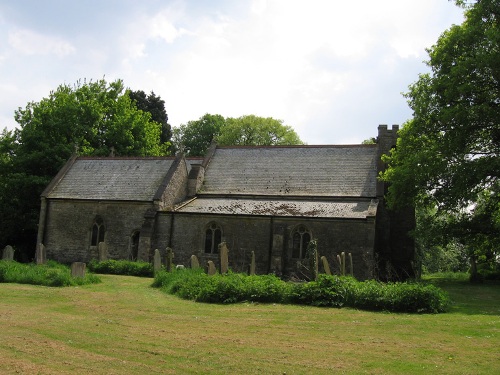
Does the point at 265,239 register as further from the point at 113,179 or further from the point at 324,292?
the point at 324,292

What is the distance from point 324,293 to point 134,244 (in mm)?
19101

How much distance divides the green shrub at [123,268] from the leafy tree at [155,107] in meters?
39.6

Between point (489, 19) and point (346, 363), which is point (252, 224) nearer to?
point (489, 19)

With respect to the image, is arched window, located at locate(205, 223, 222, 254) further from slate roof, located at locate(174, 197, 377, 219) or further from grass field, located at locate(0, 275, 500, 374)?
grass field, located at locate(0, 275, 500, 374)

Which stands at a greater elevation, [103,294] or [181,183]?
[181,183]

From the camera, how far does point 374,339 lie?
10.7 meters

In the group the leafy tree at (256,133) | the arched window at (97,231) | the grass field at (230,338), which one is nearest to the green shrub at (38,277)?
the grass field at (230,338)

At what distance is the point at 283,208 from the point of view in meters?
29.2

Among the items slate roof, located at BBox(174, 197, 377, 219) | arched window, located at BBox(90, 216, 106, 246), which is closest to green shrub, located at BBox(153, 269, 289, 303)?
slate roof, located at BBox(174, 197, 377, 219)

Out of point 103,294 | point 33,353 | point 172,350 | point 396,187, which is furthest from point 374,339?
point 396,187

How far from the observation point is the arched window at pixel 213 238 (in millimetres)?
29562

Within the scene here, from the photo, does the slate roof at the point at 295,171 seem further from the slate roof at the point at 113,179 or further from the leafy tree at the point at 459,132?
the leafy tree at the point at 459,132

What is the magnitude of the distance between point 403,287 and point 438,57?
14.2 metres

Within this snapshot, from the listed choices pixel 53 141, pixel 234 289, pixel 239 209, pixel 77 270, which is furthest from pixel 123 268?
pixel 53 141
